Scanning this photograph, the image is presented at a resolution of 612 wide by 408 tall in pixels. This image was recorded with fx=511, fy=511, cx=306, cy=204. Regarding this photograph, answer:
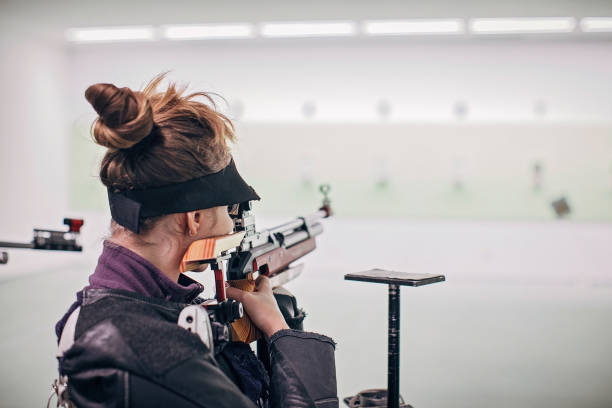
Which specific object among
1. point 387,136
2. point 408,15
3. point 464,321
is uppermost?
point 408,15

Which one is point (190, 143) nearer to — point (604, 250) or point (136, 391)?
point (136, 391)

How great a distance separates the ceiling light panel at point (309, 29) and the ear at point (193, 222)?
3843 millimetres

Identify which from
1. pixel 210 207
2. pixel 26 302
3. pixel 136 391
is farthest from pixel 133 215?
pixel 26 302

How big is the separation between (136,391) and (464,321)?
3.03 m

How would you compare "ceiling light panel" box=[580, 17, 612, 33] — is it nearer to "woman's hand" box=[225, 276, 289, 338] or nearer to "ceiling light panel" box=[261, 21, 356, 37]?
"ceiling light panel" box=[261, 21, 356, 37]

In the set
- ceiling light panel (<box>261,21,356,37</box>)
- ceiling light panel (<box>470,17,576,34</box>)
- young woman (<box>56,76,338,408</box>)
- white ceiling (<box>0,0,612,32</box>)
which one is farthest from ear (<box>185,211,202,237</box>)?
ceiling light panel (<box>470,17,576,34</box>)

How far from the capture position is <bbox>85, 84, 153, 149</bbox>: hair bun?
686mm

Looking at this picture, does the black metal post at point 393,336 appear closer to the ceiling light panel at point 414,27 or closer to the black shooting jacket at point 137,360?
the black shooting jacket at point 137,360

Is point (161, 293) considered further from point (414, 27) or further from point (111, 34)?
point (111, 34)

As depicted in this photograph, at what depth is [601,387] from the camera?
222 centimetres

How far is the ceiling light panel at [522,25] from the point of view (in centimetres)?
418

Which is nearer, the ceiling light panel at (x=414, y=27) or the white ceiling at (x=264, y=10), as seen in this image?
the white ceiling at (x=264, y=10)

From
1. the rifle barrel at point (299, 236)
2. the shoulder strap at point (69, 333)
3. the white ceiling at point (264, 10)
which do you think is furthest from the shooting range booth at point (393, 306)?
the white ceiling at point (264, 10)

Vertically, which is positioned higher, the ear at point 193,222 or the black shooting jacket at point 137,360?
the ear at point 193,222
